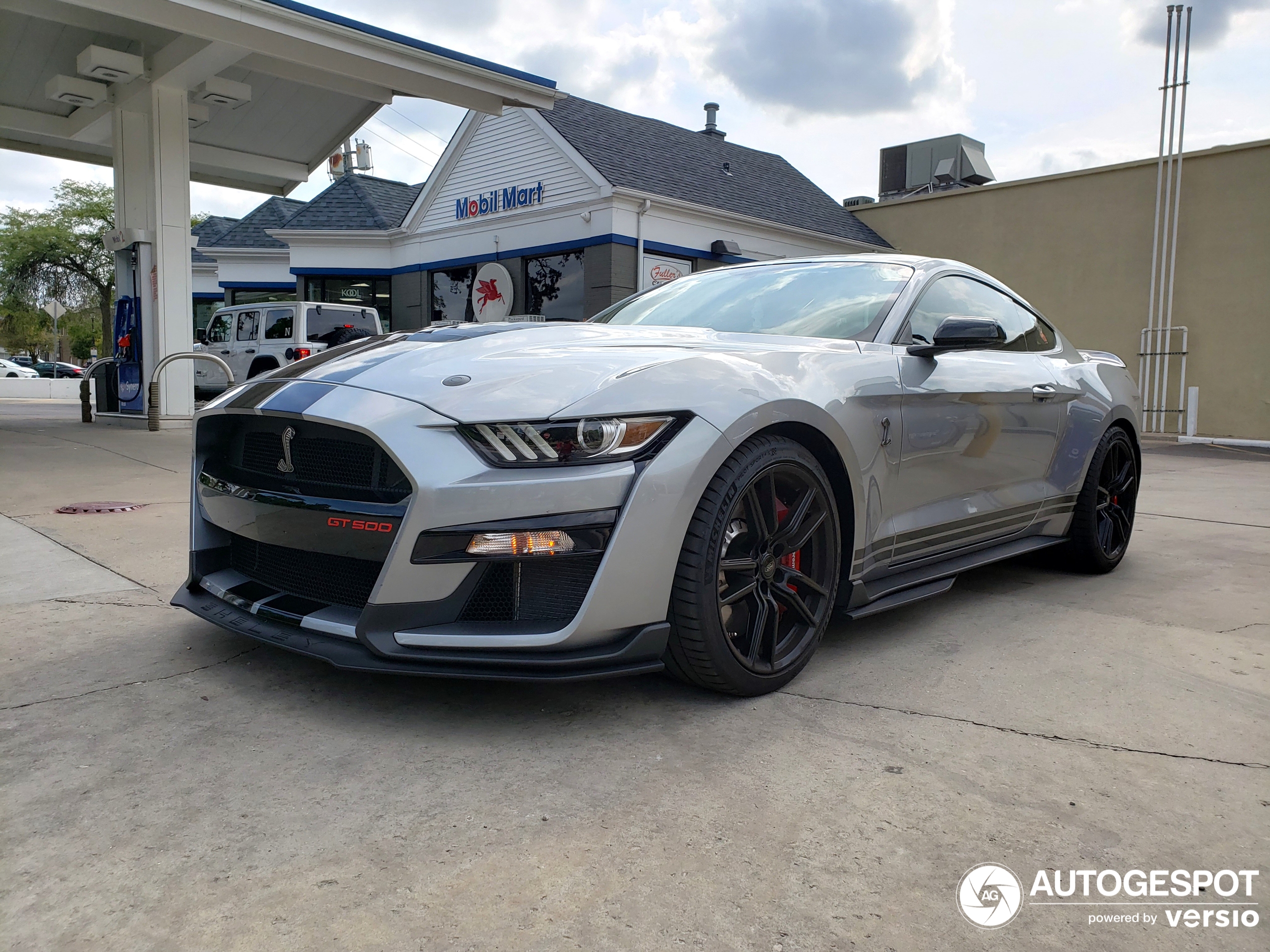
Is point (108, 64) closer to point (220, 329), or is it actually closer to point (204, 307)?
point (220, 329)

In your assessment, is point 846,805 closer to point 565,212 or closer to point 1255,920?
point 1255,920

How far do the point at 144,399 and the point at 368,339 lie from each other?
1128cm

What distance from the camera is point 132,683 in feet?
8.87

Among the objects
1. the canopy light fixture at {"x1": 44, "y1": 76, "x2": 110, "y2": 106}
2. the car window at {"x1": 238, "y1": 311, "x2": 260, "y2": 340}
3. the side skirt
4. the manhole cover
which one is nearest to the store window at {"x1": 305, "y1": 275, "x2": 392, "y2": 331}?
the car window at {"x1": 238, "y1": 311, "x2": 260, "y2": 340}

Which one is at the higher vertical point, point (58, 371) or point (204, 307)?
point (204, 307)

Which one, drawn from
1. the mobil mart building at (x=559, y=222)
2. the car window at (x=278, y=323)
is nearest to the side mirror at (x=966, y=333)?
the mobil mart building at (x=559, y=222)

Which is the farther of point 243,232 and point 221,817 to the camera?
point 243,232

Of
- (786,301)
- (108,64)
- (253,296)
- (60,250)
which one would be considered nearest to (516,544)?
(786,301)

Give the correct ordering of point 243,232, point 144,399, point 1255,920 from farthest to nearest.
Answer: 1. point 243,232
2. point 144,399
3. point 1255,920

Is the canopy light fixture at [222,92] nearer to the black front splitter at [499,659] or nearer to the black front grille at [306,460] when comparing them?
the black front grille at [306,460]

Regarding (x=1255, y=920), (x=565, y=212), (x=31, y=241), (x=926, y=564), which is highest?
(x=31, y=241)

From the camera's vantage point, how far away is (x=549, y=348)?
106 inches

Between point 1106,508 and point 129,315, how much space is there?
12821 millimetres

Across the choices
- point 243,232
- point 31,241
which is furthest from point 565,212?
point 31,241
